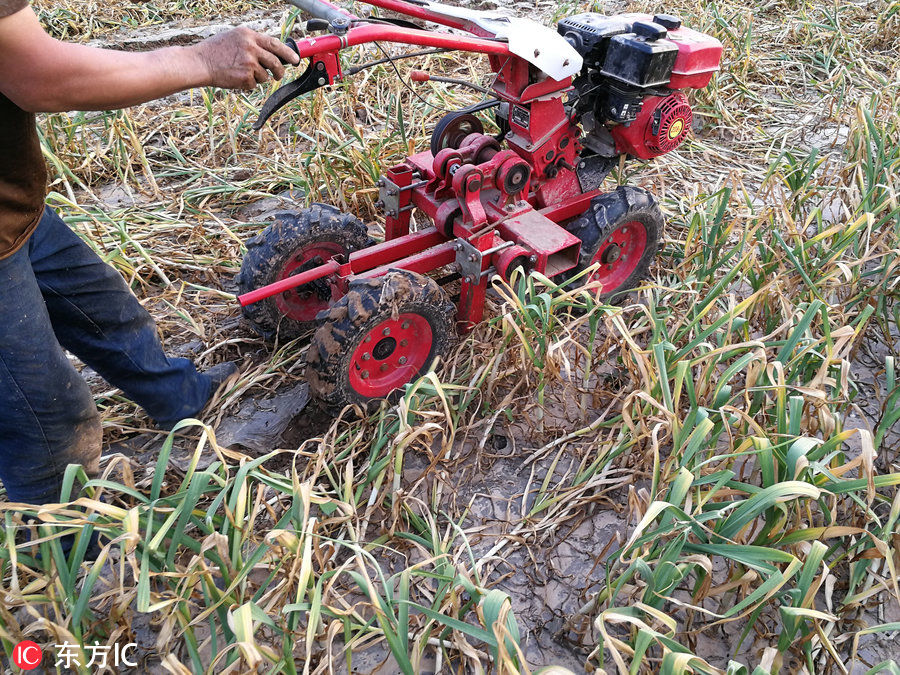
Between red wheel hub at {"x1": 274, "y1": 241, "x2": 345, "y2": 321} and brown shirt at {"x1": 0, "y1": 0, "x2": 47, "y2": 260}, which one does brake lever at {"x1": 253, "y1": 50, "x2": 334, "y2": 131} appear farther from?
red wheel hub at {"x1": 274, "y1": 241, "x2": 345, "y2": 321}

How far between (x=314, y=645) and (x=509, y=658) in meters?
0.64

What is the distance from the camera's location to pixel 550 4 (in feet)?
19.7

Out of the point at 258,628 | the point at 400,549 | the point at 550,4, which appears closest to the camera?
the point at 258,628

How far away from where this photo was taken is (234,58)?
1628 millimetres

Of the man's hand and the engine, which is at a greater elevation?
the man's hand

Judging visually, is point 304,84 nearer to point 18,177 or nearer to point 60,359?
point 18,177

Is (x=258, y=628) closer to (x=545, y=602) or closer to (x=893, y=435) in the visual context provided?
(x=545, y=602)

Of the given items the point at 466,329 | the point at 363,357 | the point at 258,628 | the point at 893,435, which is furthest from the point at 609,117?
→ the point at 258,628

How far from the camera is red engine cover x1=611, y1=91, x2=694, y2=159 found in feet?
8.71

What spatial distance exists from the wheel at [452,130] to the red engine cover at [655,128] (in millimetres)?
601

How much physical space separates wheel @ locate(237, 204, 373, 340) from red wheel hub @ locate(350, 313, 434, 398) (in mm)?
295

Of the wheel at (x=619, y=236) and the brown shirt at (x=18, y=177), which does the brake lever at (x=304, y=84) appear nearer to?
the brown shirt at (x=18, y=177)

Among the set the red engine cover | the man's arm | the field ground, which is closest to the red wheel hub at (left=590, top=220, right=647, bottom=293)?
the field ground

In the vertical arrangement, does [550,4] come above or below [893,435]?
above
